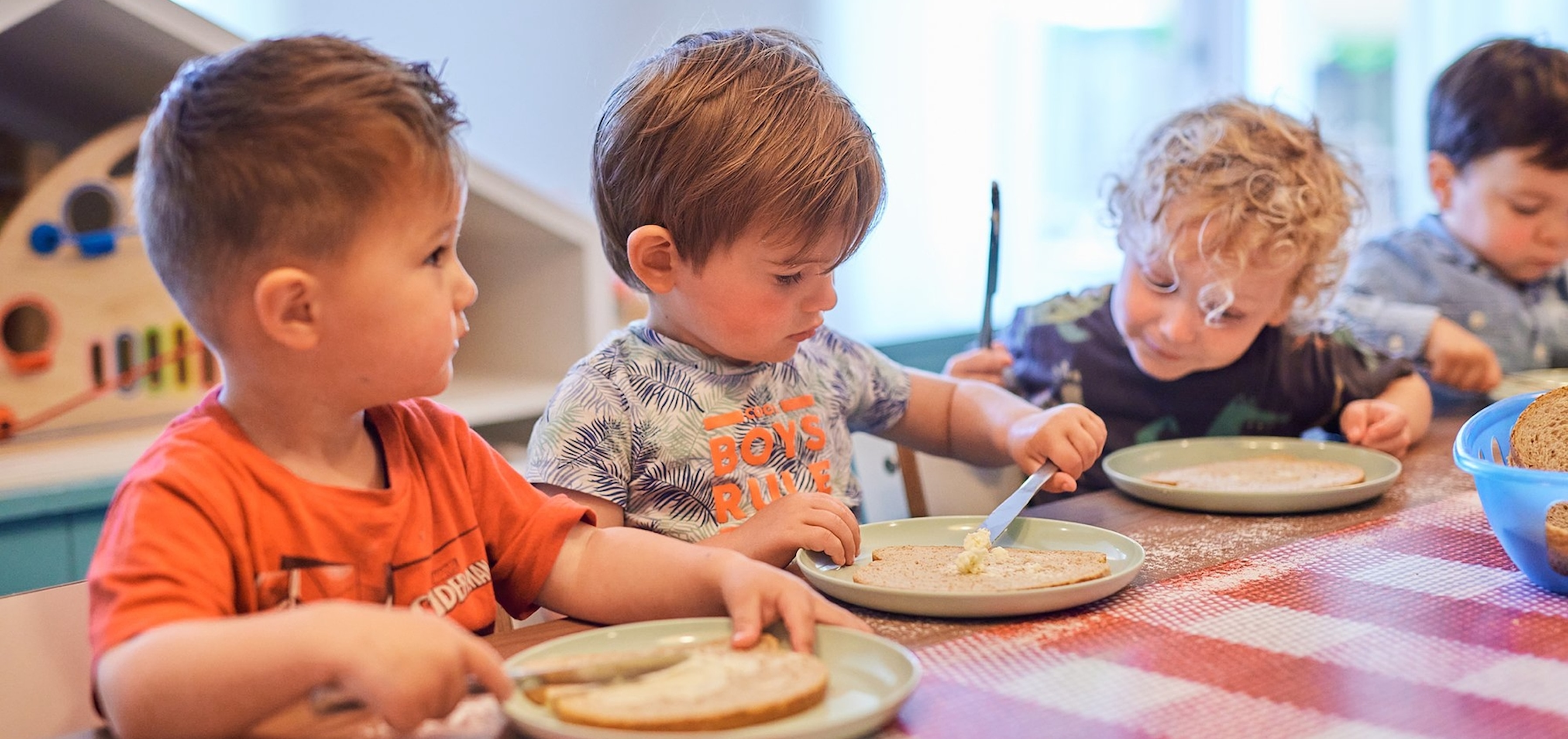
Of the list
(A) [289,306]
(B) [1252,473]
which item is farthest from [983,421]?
(A) [289,306]

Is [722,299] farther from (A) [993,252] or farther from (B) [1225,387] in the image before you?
(B) [1225,387]

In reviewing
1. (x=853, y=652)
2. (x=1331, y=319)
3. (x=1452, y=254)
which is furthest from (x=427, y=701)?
(x=1452, y=254)

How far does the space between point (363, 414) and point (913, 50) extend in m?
2.17

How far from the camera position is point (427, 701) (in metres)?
0.60

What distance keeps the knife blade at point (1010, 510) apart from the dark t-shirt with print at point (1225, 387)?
0.44 m

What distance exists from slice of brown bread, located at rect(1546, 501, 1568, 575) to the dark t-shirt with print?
647mm

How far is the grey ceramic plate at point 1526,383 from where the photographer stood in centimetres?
172

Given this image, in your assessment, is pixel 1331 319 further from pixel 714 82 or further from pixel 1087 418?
pixel 714 82

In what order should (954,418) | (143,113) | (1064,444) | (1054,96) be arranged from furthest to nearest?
(1054,96)
(143,113)
(954,418)
(1064,444)

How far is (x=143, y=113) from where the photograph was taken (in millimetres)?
1815

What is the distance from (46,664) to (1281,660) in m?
0.79

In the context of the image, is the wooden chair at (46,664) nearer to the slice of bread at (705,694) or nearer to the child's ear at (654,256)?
the slice of bread at (705,694)

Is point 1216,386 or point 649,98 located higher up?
point 649,98

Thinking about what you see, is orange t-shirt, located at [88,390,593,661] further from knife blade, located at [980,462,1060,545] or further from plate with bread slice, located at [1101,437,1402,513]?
plate with bread slice, located at [1101,437,1402,513]
